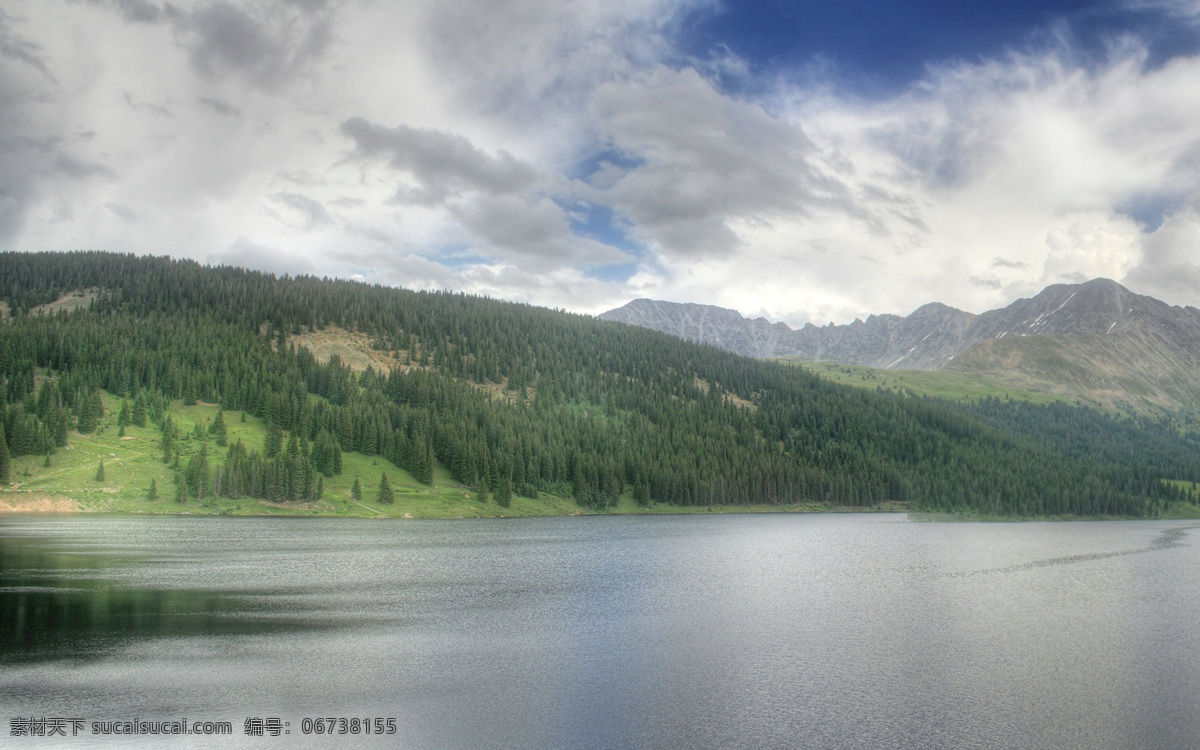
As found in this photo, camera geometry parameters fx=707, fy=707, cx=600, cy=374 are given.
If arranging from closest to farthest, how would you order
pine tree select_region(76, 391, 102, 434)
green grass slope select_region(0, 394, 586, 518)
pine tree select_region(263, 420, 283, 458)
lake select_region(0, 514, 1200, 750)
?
lake select_region(0, 514, 1200, 750) → green grass slope select_region(0, 394, 586, 518) → pine tree select_region(76, 391, 102, 434) → pine tree select_region(263, 420, 283, 458)

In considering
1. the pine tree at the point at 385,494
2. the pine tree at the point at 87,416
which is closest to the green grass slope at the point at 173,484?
the pine tree at the point at 385,494

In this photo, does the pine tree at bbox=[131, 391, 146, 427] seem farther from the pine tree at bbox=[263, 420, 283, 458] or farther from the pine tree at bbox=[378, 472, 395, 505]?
the pine tree at bbox=[378, 472, 395, 505]

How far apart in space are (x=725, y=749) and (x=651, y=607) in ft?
98.3

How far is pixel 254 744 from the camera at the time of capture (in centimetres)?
2705

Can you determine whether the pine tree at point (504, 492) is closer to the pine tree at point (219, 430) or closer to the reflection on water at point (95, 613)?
the pine tree at point (219, 430)

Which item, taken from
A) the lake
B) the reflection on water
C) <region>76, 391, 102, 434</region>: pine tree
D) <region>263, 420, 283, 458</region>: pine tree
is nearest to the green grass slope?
<region>76, 391, 102, 434</region>: pine tree

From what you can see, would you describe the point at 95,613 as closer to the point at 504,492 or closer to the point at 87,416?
the point at 504,492

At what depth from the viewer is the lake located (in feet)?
96.7

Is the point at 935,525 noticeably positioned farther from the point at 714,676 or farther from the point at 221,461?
the point at 221,461

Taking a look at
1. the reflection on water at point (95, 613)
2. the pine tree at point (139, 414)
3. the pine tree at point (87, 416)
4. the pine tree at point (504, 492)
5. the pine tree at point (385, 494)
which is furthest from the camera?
the pine tree at point (504, 492)

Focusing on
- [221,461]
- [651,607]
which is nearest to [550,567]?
[651,607]

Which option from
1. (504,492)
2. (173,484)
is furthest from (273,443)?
(504,492)

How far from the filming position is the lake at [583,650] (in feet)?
96.7

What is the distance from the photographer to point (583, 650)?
42.8 m
